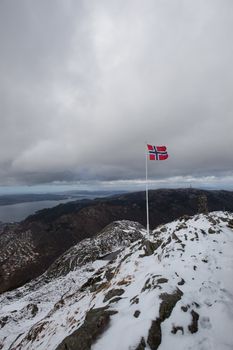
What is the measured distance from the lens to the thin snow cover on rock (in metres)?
10.1

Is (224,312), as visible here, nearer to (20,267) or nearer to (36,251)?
(20,267)

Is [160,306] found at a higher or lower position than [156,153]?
lower

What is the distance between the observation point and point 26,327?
2434 cm

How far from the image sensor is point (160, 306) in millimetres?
11656

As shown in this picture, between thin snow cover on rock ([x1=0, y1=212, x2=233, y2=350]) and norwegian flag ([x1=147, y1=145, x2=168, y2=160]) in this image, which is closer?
thin snow cover on rock ([x1=0, y1=212, x2=233, y2=350])

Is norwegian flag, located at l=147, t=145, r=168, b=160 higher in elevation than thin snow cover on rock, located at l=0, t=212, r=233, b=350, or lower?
higher

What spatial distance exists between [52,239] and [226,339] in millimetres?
164986

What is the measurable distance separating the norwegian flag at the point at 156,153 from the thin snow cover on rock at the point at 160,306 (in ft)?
32.9

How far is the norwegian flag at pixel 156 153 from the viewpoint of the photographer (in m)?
26.5

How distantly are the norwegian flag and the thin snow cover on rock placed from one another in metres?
10.0

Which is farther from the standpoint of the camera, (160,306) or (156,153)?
(156,153)

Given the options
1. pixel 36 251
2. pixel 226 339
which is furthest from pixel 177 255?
pixel 36 251

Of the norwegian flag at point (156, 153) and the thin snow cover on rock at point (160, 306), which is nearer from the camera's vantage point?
the thin snow cover on rock at point (160, 306)

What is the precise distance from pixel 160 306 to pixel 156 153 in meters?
18.5
